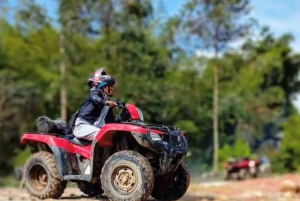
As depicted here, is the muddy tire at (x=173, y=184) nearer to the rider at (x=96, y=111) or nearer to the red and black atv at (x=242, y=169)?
the rider at (x=96, y=111)

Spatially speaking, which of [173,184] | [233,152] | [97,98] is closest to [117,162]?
[97,98]

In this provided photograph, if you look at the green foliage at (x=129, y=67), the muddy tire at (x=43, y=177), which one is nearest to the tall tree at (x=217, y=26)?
the green foliage at (x=129, y=67)

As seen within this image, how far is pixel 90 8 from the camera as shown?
3325 cm

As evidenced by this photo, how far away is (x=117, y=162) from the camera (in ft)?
22.9

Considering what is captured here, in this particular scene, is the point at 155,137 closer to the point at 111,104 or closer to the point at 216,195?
the point at 111,104

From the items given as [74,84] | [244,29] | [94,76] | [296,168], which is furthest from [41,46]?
[94,76]

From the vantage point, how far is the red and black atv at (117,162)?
22.6ft

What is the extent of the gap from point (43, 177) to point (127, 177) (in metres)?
1.71

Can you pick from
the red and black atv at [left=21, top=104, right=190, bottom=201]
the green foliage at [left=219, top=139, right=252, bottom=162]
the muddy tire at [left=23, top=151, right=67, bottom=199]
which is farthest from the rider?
the green foliage at [left=219, top=139, right=252, bottom=162]

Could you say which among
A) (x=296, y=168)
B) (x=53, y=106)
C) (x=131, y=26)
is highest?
(x=131, y=26)

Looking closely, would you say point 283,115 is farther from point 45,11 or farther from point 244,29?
point 45,11

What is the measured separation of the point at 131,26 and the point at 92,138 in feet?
81.8

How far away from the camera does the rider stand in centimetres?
739

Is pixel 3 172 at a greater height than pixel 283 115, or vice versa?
pixel 283 115
